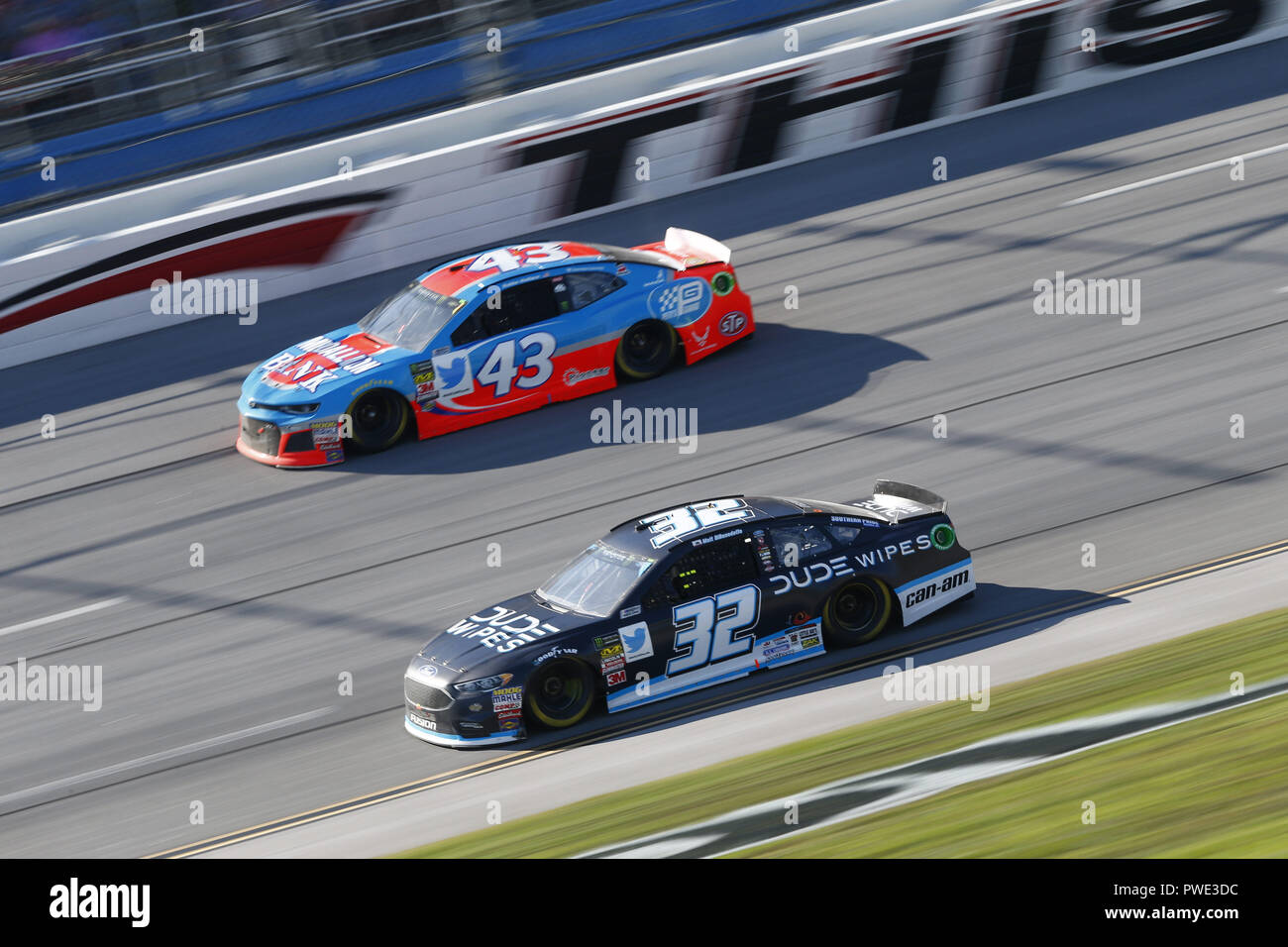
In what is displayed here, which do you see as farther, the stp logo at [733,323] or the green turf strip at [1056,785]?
the stp logo at [733,323]

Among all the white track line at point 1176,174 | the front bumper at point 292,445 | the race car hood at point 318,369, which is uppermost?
the white track line at point 1176,174

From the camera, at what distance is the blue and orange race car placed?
1354cm

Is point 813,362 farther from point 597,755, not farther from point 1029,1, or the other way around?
point 1029,1

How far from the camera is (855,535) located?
10141 millimetres

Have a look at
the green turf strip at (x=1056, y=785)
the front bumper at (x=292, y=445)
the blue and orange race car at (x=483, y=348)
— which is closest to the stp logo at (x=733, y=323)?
the blue and orange race car at (x=483, y=348)

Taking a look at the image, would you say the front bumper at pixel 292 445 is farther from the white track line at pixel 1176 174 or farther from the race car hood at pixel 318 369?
the white track line at pixel 1176 174

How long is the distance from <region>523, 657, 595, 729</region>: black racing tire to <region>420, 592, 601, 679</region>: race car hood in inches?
6.6

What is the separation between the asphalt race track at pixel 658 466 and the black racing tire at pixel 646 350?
234mm

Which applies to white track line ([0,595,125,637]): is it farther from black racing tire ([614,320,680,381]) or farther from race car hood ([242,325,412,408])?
black racing tire ([614,320,680,381])

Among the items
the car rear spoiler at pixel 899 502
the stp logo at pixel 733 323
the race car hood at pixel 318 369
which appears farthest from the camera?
the stp logo at pixel 733 323

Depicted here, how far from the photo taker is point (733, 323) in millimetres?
14867

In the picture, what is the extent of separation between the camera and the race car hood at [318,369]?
13.4 meters

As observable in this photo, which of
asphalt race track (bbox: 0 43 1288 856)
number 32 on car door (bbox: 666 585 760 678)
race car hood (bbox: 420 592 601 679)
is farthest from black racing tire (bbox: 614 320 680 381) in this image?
number 32 on car door (bbox: 666 585 760 678)
